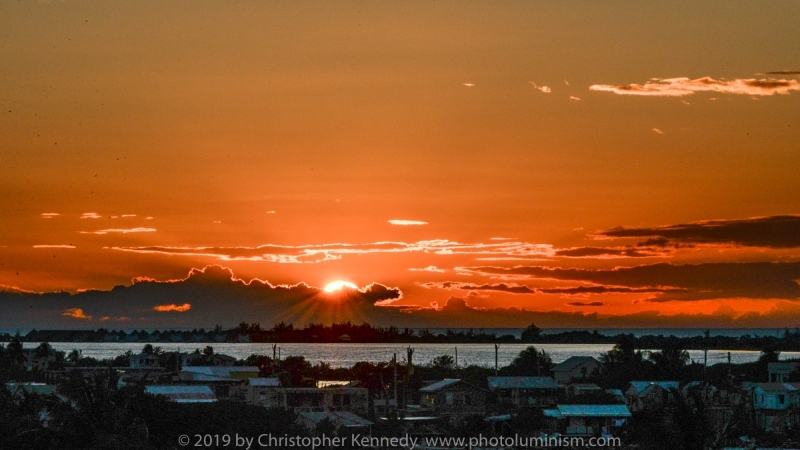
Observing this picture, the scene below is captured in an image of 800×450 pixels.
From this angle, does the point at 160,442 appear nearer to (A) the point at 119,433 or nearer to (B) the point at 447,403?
(A) the point at 119,433

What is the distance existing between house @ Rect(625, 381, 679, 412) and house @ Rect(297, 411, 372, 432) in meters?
19.5

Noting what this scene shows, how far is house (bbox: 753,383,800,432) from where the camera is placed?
57.8 metres

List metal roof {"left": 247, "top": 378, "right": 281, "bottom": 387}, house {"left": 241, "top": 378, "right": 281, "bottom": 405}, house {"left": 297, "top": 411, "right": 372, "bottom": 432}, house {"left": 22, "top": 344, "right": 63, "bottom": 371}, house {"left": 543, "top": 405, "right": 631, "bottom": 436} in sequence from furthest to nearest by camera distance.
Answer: house {"left": 22, "top": 344, "right": 63, "bottom": 371}
metal roof {"left": 247, "top": 378, "right": 281, "bottom": 387}
house {"left": 241, "top": 378, "right": 281, "bottom": 405}
house {"left": 543, "top": 405, "right": 631, "bottom": 436}
house {"left": 297, "top": 411, "right": 372, "bottom": 432}

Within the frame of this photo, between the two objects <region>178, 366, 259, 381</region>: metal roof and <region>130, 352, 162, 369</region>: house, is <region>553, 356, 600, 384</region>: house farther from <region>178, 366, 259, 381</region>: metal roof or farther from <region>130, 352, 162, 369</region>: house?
<region>130, 352, 162, 369</region>: house

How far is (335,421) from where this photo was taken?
166 ft

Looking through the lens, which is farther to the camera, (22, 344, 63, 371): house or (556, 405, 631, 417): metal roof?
(22, 344, 63, 371): house

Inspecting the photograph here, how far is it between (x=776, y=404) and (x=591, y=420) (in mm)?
13411

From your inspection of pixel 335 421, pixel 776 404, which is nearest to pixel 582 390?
pixel 776 404

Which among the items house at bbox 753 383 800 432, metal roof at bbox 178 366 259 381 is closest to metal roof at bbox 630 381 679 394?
house at bbox 753 383 800 432

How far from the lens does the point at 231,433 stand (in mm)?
42188

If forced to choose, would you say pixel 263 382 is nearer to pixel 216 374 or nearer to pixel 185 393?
pixel 216 374

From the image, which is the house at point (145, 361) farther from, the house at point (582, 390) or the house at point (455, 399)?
the house at point (582, 390)

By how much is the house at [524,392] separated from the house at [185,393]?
59.8ft

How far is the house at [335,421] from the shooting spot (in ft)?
161
